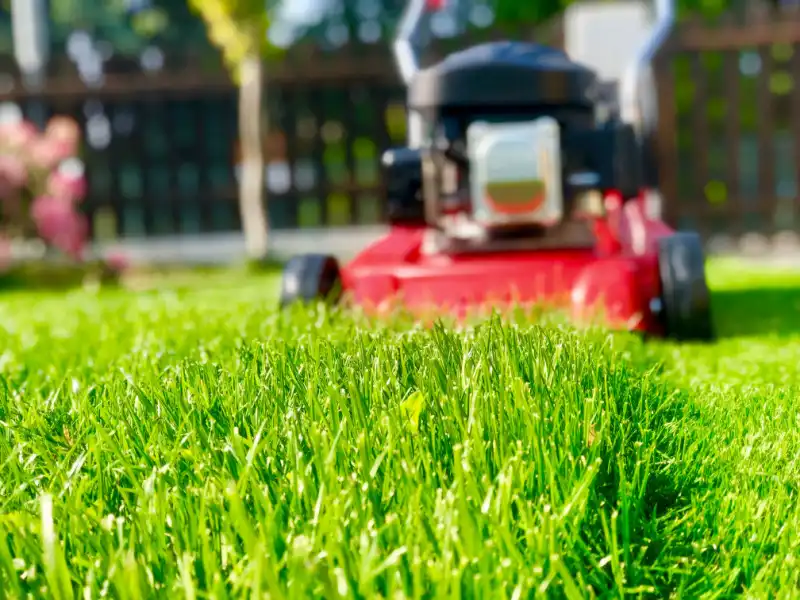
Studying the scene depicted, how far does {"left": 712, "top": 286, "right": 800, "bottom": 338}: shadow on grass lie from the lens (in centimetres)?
299

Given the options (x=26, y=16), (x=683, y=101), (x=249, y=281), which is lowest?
(x=249, y=281)

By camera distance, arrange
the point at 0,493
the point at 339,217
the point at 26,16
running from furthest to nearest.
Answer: the point at 26,16
the point at 339,217
the point at 0,493

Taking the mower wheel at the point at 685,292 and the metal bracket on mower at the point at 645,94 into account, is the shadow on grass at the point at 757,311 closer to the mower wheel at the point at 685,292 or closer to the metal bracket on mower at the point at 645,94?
the mower wheel at the point at 685,292

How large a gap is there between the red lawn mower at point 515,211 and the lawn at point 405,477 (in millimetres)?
719

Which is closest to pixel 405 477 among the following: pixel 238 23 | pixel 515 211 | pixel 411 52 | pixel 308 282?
pixel 515 211

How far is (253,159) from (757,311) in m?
4.06

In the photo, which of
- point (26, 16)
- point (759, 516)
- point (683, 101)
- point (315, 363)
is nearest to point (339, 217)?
point (683, 101)

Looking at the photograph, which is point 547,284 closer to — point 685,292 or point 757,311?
point 685,292

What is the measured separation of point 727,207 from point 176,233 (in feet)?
12.7

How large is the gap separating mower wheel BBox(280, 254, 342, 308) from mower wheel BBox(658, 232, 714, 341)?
944 millimetres

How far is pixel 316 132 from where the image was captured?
23.9ft

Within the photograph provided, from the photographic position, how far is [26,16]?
8.47m

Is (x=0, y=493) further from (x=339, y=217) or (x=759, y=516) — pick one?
(x=339, y=217)

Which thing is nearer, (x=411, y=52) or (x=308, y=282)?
(x=308, y=282)
